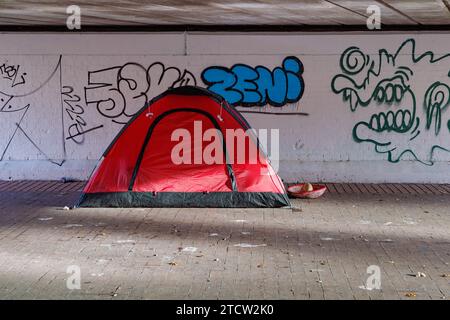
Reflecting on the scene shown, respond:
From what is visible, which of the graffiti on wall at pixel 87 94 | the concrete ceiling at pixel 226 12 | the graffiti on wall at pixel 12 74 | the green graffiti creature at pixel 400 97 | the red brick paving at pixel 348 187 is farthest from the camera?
the graffiti on wall at pixel 12 74

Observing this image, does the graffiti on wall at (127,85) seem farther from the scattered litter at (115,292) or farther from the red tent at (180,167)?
the scattered litter at (115,292)

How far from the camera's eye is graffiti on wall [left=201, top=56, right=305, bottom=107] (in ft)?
44.0

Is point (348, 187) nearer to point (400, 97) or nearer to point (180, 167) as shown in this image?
point (400, 97)

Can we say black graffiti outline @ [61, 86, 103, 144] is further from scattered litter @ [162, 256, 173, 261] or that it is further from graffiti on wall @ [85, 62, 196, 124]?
scattered litter @ [162, 256, 173, 261]

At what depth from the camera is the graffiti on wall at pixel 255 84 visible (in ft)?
44.0

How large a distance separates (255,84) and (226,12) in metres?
2.86

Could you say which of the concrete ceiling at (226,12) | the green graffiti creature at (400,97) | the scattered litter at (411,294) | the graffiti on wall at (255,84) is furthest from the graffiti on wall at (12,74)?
the scattered litter at (411,294)

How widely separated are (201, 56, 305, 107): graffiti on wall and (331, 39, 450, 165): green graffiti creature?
726mm

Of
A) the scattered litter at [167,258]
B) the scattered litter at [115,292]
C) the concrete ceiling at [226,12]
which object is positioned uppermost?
the concrete ceiling at [226,12]

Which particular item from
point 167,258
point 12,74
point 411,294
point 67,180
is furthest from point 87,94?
point 411,294

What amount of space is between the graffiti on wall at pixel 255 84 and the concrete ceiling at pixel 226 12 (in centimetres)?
87

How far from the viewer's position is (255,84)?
44.2 feet

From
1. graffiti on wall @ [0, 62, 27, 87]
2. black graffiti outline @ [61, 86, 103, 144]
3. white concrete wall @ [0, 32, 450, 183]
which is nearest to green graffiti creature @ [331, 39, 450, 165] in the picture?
white concrete wall @ [0, 32, 450, 183]

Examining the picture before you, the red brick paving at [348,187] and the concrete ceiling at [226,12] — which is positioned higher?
the concrete ceiling at [226,12]
